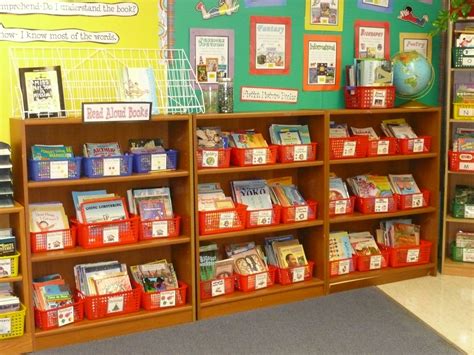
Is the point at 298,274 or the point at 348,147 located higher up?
the point at 348,147

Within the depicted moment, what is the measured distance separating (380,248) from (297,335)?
51.4 inches

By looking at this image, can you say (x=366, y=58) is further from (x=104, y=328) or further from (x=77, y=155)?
(x=104, y=328)

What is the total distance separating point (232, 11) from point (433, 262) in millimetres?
2302

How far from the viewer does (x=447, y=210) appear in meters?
5.04

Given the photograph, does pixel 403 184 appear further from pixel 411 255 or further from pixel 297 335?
pixel 297 335

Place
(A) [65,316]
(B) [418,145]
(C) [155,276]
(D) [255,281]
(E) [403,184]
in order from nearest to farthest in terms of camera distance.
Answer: (A) [65,316]
(C) [155,276]
(D) [255,281]
(B) [418,145]
(E) [403,184]

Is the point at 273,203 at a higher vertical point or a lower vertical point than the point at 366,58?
lower

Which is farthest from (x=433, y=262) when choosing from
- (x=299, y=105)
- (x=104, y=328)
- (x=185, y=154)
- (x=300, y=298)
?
(x=104, y=328)

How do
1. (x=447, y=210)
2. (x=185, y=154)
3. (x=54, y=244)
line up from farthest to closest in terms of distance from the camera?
(x=447, y=210)
(x=185, y=154)
(x=54, y=244)

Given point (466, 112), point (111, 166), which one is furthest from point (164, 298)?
point (466, 112)

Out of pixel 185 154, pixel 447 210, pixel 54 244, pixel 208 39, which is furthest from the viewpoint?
pixel 447 210

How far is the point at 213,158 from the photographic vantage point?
4.03 meters

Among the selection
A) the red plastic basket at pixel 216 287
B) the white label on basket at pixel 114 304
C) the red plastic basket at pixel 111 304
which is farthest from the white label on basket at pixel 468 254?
the white label on basket at pixel 114 304

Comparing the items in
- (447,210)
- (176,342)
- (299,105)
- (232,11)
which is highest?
(232,11)
